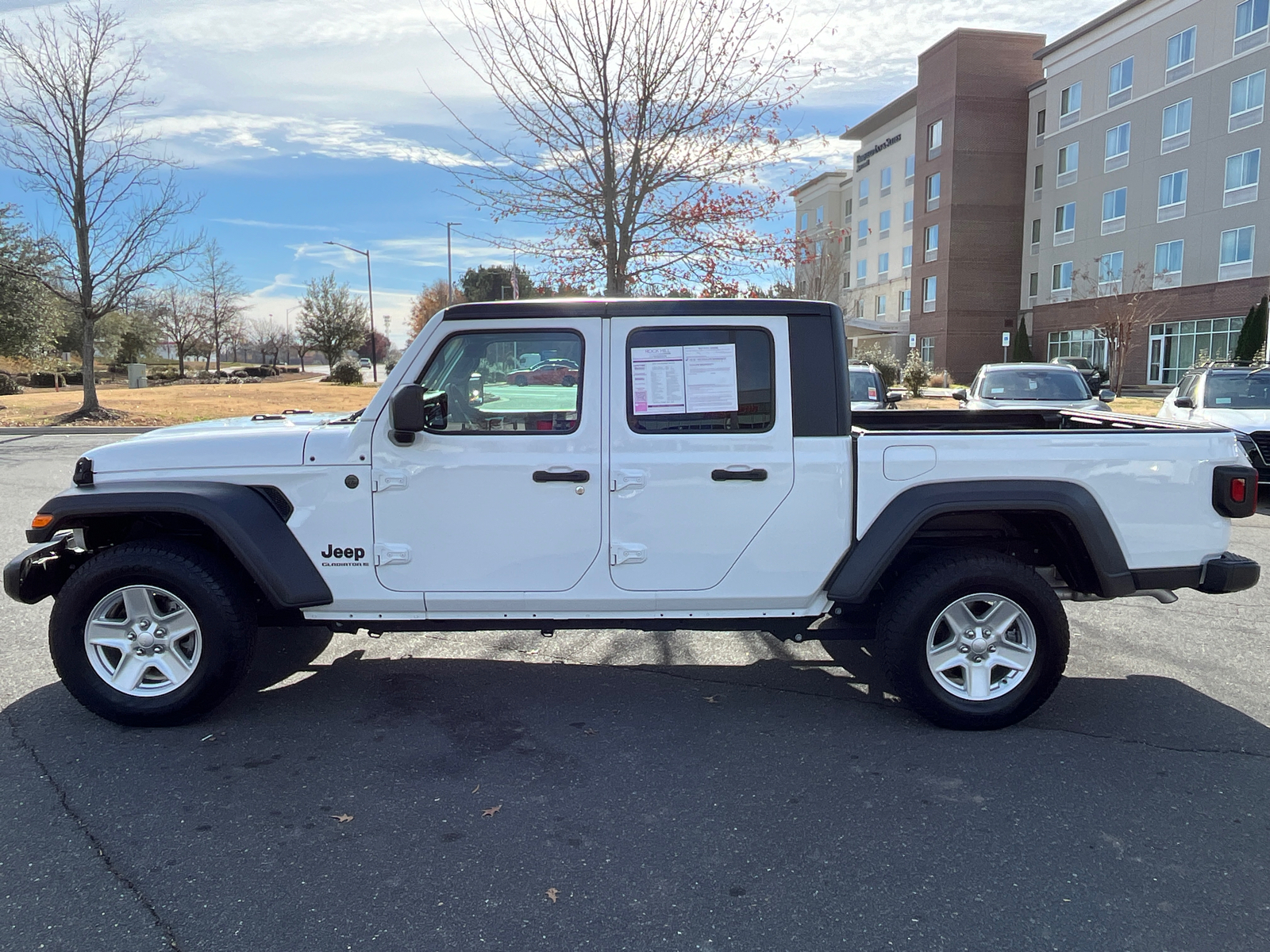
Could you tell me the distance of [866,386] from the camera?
13359 millimetres

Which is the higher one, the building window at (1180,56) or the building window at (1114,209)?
the building window at (1180,56)

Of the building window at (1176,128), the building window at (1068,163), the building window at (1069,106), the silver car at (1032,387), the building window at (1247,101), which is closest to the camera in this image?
the silver car at (1032,387)

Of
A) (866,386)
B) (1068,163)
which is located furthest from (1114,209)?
(866,386)

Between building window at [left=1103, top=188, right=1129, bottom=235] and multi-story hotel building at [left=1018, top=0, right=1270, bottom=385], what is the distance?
58 mm

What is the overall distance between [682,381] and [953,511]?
4.39 ft

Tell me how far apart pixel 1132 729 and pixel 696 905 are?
99.1 inches

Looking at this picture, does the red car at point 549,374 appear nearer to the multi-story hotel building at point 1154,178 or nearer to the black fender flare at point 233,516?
the black fender flare at point 233,516

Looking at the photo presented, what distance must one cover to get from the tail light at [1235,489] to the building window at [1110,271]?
4052 cm

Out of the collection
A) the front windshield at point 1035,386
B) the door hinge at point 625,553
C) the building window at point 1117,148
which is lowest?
the door hinge at point 625,553

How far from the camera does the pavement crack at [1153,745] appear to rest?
3.89 metres

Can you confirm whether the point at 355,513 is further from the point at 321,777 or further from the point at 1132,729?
the point at 1132,729

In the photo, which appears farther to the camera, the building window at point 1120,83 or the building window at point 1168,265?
the building window at point 1120,83

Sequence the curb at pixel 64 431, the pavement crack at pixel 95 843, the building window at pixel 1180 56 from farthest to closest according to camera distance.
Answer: the building window at pixel 1180 56, the curb at pixel 64 431, the pavement crack at pixel 95 843

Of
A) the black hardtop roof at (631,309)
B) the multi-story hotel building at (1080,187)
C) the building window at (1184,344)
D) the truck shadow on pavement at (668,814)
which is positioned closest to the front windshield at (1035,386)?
the truck shadow on pavement at (668,814)
